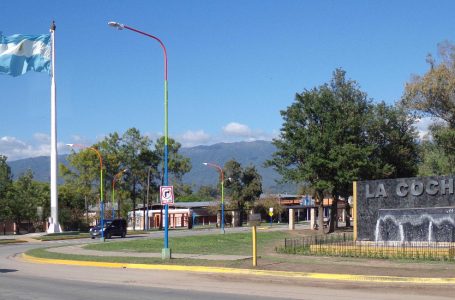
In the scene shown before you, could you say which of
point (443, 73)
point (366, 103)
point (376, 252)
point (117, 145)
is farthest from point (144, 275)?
point (117, 145)

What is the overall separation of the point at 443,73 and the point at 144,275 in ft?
109

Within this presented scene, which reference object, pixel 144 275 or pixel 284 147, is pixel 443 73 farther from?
pixel 144 275

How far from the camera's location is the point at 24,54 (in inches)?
1971

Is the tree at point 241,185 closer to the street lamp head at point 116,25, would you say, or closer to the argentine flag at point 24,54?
the argentine flag at point 24,54

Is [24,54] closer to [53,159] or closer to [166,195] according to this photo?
[53,159]

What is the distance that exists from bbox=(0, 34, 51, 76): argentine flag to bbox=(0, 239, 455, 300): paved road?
2906 centimetres

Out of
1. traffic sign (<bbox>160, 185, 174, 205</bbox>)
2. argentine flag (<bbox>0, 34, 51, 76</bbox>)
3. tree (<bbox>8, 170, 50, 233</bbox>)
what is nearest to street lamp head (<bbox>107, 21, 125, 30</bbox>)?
traffic sign (<bbox>160, 185, 174, 205</bbox>)

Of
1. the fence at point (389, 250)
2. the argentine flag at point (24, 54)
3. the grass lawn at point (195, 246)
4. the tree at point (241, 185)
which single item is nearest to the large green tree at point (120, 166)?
the tree at point (241, 185)

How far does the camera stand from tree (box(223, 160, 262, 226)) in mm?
97194

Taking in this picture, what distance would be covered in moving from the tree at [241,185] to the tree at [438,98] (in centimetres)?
4789

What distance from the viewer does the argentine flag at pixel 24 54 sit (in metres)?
47.3

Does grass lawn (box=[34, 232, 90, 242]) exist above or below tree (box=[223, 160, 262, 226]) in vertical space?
below

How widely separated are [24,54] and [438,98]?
33304mm

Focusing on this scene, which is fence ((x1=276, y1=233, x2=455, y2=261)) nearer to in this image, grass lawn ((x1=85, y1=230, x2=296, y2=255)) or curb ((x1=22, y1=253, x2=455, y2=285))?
grass lawn ((x1=85, y1=230, x2=296, y2=255))
